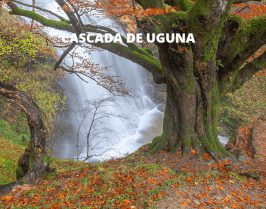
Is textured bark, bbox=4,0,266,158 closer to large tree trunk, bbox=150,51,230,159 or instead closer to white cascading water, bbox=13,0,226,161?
large tree trunk, bbox=150,51,230,159

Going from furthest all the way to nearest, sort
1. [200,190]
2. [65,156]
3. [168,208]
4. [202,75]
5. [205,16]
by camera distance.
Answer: [65,156] < [202,75] < [205,16] < [200,190] < [168,208]

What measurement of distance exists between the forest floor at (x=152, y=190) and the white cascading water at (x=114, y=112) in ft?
12.5

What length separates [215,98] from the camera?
17.7 ft

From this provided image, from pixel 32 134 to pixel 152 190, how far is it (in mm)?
2845

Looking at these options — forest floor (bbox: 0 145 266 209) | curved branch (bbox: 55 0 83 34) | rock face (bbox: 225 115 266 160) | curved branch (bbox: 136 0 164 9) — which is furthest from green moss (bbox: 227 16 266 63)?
curved branch (bbox: 55 0 83 34)

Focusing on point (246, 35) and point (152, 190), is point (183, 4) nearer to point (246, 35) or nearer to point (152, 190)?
point (246, 35)

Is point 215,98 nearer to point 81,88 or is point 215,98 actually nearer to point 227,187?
point 227,187

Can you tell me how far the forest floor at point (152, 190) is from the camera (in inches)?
113

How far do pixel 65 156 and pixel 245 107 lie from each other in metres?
14.9

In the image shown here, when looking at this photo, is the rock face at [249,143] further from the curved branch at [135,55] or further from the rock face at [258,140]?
the curved branch at [135,55]

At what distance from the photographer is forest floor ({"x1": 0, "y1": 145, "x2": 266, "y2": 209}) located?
288 cm

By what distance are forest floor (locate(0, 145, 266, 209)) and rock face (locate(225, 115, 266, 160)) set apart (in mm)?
1098

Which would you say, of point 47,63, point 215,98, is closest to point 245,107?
point 215,98

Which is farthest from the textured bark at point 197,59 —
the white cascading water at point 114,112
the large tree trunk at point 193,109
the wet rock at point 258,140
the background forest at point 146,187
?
the white cascading water at point 114,112
